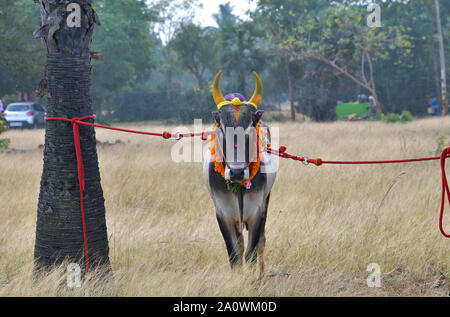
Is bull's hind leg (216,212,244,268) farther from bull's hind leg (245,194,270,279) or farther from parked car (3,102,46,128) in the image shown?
parked car (3,102,46,128)

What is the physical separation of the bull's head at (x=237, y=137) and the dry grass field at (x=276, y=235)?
3.28ft

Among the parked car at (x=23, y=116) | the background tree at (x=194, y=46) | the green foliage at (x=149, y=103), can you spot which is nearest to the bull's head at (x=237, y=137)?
the parked car at (x=23, y=116)

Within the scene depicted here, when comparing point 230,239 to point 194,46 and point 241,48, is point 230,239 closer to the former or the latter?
point 241,48

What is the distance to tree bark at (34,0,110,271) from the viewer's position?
407 centimetres

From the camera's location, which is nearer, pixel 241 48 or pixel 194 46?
pixel 241 48

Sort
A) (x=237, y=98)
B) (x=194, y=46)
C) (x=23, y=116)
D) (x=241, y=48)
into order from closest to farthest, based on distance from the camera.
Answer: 1. (x=237, y=98)
2. (x=23, y=116)
3. (x=241, y=48)
4. (x=194, y=46)

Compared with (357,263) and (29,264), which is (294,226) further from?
(29,264)

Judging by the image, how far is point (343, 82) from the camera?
33875mm

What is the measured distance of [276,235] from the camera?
569 cm

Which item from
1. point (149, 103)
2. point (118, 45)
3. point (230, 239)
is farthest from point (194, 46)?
point (230, 239)

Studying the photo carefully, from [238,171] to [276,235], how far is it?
217 cm

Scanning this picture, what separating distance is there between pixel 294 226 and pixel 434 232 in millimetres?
1539

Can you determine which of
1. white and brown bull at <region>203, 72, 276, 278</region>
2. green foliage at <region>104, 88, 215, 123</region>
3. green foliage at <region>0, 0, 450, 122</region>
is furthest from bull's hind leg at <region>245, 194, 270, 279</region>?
green foliage at <region>104, 88, 215, 123</region>

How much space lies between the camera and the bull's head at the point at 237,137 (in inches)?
148
